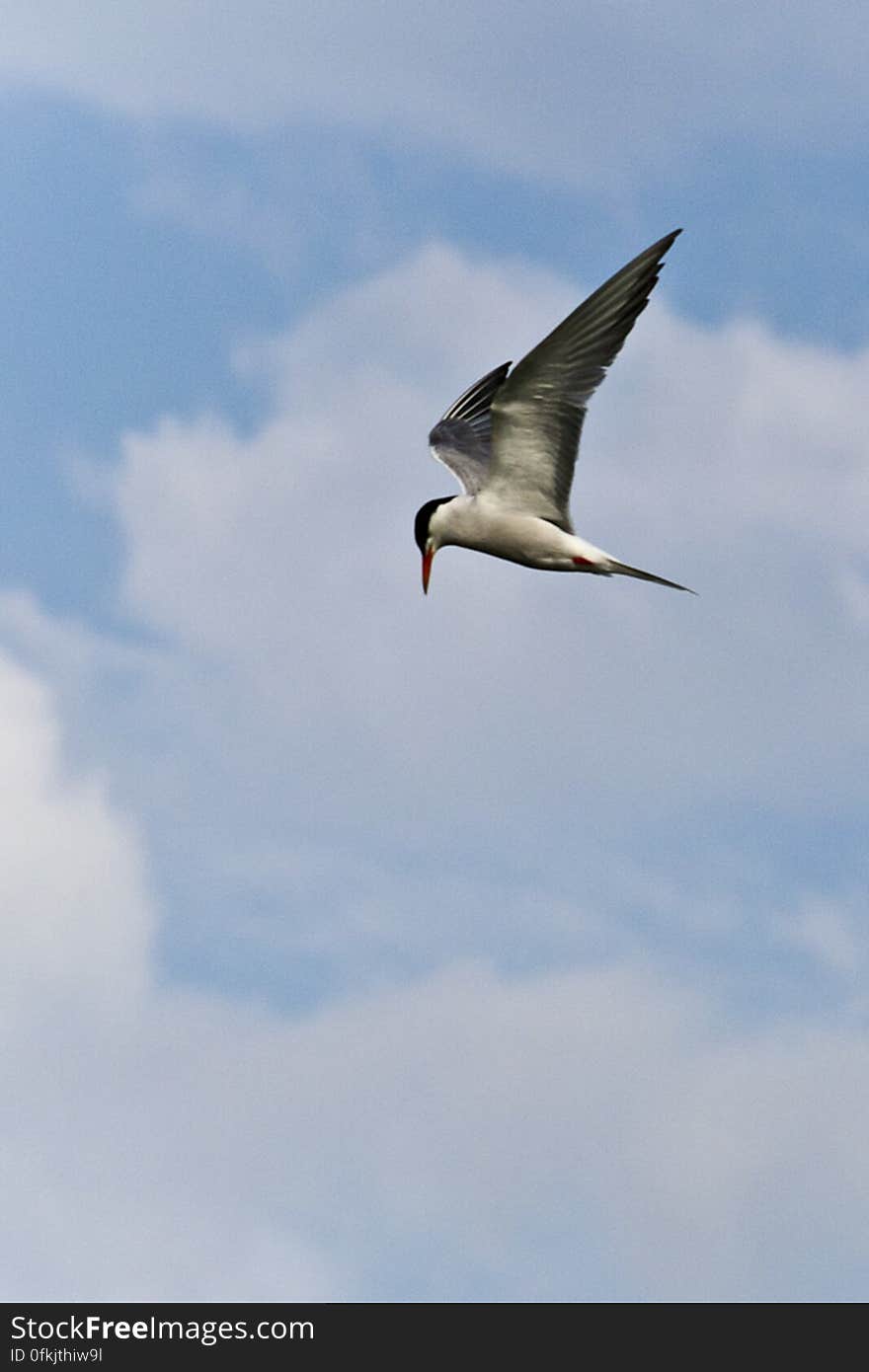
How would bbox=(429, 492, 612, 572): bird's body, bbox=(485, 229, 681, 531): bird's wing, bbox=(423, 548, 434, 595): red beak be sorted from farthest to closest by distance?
bbox=(423, 548, 434, 595): red beak, bbox=(429, 492, 612, 572): bird's body, bbox=(485, 229, 681, 531): bird's wing

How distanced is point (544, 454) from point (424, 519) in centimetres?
178

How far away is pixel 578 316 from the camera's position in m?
19.4

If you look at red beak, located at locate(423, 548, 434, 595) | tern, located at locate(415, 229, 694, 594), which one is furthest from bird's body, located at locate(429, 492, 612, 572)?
red beak, located at locate(423, 548, 434, 595)

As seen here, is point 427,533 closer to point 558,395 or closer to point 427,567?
point 427,567

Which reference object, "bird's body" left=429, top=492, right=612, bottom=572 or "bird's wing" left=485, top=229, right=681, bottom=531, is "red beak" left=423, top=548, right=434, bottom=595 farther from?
"bird's wing" left=485, top=229, right=681, bottom=531

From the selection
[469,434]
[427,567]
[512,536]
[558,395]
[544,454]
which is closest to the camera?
[558,395]

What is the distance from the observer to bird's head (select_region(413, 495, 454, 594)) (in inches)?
853

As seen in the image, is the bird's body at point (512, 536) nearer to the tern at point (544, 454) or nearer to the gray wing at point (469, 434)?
the tern at point (544, 454)

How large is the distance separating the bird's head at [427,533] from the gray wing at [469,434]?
0.45 m

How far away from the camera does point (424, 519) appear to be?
71.4ft

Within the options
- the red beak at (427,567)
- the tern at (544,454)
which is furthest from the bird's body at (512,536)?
the red beak at (427,567)

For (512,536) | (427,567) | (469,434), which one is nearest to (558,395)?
(512,536)
